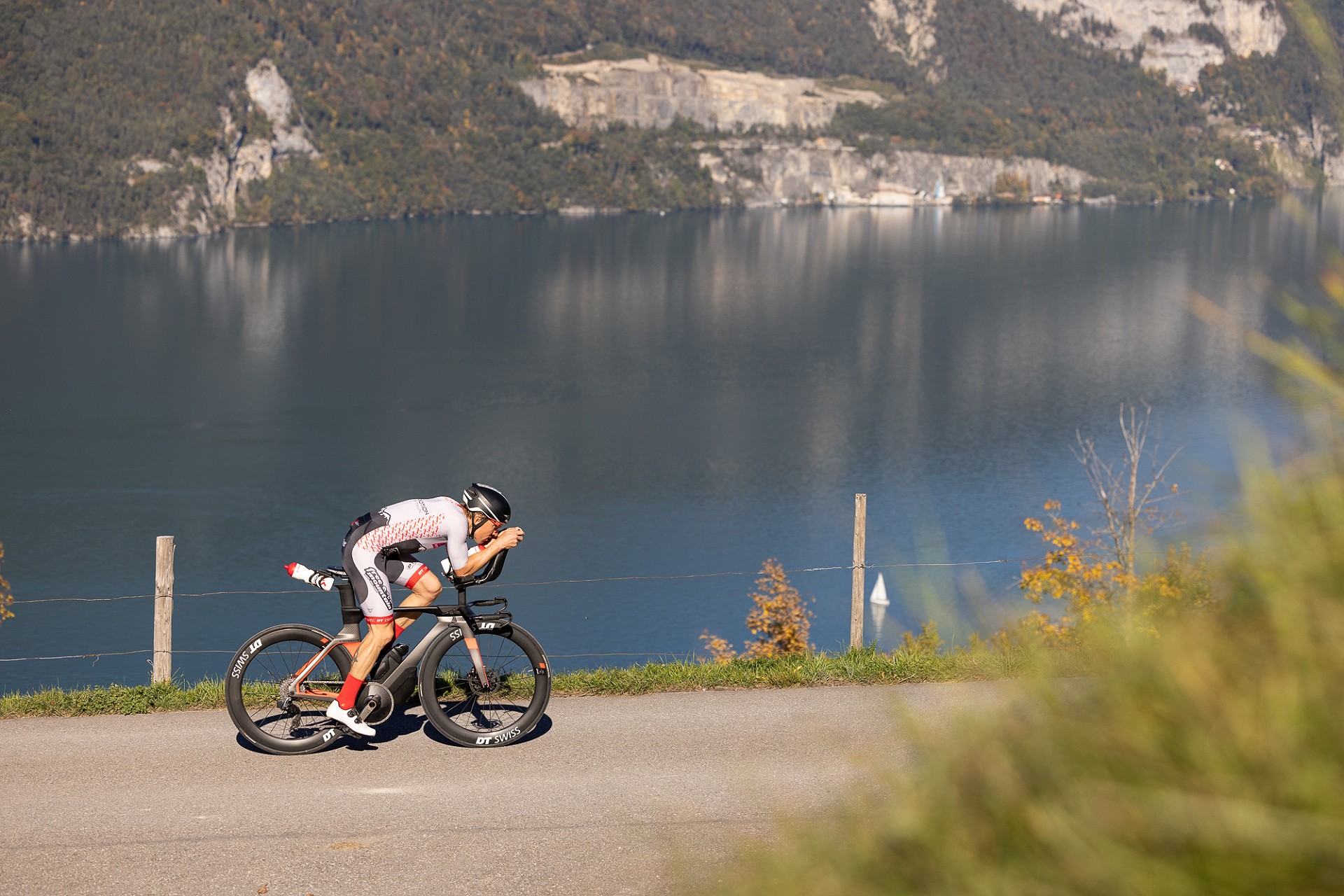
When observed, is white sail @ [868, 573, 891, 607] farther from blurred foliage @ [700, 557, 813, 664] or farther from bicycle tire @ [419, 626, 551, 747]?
bicycle tire @ [419, 626, 551, 747]

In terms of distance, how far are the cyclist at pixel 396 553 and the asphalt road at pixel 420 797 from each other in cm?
53

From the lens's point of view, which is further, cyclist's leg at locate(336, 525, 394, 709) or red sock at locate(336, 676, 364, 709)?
cyclist's leg at locate(336, 525, 394, 709)

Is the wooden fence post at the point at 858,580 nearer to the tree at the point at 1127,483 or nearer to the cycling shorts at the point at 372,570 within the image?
the tree at the point at 1127,483

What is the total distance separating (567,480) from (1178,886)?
163 feet

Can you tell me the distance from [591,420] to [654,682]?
172ft

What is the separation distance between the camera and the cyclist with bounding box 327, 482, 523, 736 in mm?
8242

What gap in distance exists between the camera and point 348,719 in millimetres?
8078

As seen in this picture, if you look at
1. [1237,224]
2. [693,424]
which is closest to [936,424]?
[693,424]

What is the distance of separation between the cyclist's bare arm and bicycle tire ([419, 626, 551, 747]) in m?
0.36

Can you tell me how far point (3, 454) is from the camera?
55.0m

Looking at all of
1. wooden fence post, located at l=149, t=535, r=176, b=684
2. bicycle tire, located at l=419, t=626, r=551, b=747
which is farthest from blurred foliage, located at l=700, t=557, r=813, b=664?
bicycle tire, located at l=419, t=626, r=551, b=747

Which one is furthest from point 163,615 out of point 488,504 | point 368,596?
point 488,504

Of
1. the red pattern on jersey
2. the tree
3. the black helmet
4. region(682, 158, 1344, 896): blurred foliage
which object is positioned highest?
region(682, 158, 1344, 896): blurred foliage

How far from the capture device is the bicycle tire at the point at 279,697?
8156 millimetres
